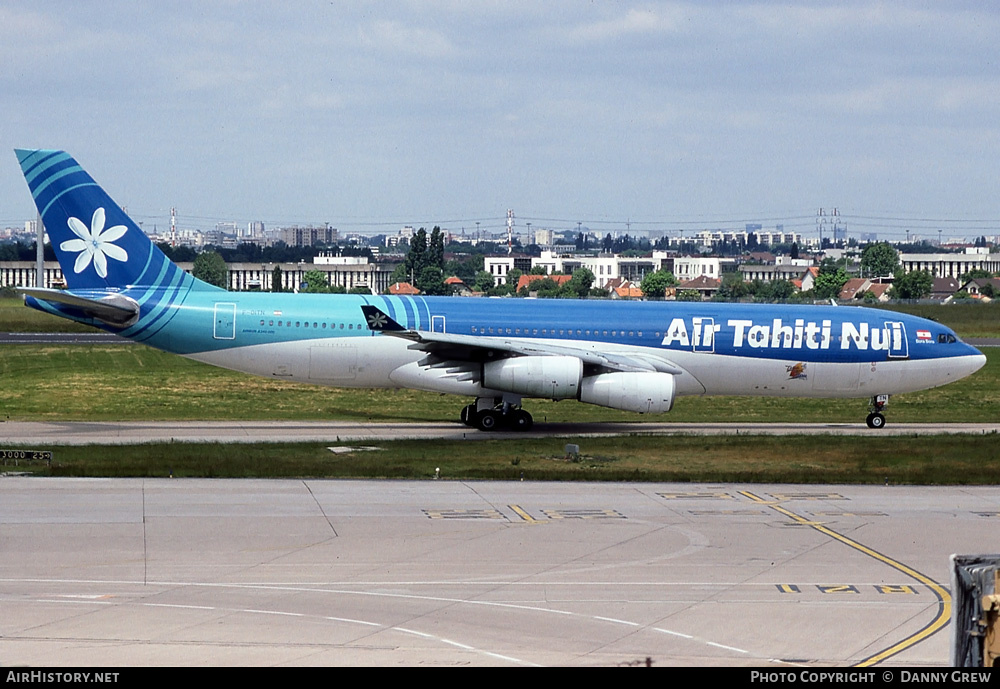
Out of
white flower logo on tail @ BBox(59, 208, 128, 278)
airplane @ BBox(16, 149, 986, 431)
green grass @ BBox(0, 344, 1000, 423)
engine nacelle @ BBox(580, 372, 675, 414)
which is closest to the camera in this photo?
engine nacelle @ BBox(580, 372, 675, 414)

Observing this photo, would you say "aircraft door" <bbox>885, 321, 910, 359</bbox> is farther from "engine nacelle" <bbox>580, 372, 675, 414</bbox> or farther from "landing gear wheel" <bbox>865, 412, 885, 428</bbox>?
"engine nacelle" <bbox>580, 372, 675, 414</bbox>

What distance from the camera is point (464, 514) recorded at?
877 inches

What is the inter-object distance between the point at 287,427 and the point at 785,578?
2235 cm

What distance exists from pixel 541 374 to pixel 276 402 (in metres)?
13.0

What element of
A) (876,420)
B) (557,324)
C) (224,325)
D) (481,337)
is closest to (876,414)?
(876,420)

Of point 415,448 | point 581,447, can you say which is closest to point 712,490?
point 581,447

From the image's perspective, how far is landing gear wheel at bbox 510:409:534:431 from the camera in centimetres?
3659

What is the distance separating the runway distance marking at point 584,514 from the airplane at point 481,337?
1212 cm

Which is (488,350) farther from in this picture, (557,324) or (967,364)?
(967,364)

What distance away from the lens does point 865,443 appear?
111ft

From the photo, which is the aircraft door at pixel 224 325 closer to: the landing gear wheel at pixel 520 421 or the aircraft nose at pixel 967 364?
the landing gear wheel at pixel 520 421

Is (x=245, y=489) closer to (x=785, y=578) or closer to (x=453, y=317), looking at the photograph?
(x=785, y=578)

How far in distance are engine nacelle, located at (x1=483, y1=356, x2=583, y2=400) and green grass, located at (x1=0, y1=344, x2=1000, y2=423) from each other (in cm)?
515

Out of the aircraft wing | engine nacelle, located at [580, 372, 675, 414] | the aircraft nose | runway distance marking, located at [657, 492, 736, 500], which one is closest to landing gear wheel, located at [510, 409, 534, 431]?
the aircraft wing
